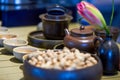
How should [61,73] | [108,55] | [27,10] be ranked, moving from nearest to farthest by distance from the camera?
[61,73]
[108,55]
[27,10]

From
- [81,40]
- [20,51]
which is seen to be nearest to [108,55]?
[81,40]

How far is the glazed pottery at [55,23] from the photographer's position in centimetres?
174

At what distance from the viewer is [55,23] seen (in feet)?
5.70

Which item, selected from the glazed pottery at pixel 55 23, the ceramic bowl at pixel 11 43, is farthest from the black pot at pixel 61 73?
the glazed pottery at pixel 55 23

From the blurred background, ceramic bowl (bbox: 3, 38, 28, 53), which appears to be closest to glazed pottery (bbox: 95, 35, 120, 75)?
ceramic bowl (bbox: 3, 38, 28, 53)

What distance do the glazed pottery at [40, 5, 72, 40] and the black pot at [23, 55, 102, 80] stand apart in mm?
670

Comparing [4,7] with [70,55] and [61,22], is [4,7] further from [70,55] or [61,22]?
[70,55]

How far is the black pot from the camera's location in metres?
1.02

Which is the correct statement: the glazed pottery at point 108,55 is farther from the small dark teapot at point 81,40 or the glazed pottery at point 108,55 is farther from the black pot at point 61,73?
the black pot at point 61,73

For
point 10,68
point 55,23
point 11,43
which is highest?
point 55,23

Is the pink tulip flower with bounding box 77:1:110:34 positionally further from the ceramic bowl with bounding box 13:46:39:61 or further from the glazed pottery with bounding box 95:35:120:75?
the ceramic bowl with bounding box 13:46:39:61

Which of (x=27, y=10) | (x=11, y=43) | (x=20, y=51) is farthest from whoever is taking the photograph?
(x=27, y=10)

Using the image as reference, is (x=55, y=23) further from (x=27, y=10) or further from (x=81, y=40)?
(x=27, y=10)

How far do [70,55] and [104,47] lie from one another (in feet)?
0.84
